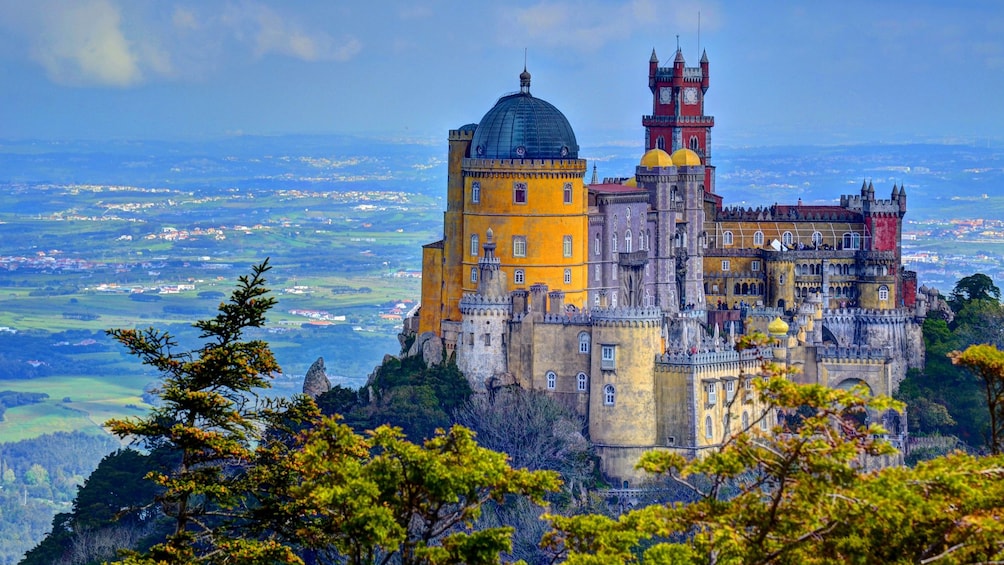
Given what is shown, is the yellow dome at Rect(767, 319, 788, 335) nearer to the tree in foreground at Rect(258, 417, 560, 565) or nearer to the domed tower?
the domed tower

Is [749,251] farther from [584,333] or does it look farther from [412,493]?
[412,493]

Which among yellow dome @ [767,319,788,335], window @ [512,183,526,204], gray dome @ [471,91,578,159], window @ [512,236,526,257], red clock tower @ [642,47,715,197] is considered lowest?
yellow dome @ [767,319,788,335]

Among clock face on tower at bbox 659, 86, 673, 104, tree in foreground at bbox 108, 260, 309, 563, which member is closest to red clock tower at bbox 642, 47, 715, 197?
clock face on tower at bbox 659, 86, 673, 104

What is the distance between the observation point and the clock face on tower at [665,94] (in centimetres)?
12262

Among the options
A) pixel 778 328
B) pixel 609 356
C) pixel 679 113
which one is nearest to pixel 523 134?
pixel 609 356

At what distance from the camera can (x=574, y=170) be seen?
97938mm

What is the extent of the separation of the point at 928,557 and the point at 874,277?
70637 millimetres

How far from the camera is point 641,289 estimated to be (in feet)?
336

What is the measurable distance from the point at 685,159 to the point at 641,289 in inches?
335

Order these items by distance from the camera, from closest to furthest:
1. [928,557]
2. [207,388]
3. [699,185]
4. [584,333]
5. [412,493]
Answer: [928,557] → [412,493] → [207,388] → [584,333] → [699,185]

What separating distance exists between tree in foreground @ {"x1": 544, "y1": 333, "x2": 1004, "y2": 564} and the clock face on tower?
263 feet

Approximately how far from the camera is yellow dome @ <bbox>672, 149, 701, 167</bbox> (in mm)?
107000

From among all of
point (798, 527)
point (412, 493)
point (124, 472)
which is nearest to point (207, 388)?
point (412, 493)

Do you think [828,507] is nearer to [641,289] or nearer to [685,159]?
[641,289]
